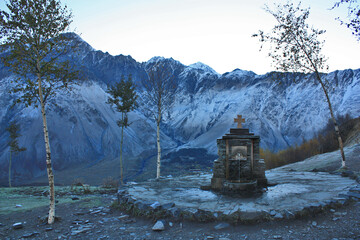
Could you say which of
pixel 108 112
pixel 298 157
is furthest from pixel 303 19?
pixel 108 112

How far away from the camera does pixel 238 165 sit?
420 inches

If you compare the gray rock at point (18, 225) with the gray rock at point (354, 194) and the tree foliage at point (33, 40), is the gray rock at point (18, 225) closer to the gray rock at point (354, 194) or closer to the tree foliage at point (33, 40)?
the tree foliage at point (33, 40)

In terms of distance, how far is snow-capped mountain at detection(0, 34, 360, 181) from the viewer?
68.5 metres

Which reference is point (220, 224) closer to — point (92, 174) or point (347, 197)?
point (347, 197)

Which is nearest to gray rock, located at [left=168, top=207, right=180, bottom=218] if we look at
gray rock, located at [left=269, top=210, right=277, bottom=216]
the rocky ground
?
the rocky ground

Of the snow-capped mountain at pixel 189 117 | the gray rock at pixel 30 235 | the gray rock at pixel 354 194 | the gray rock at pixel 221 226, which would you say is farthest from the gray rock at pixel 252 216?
the snow-capped mountain at pixel 189 117

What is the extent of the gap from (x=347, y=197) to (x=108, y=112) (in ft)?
304

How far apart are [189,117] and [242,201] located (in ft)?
313

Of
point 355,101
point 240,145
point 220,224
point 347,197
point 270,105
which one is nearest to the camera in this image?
point 220,224

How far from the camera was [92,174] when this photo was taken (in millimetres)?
51719

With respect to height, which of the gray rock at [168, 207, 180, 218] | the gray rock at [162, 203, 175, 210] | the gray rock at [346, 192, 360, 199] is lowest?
the gray rock at [168, 207, 180, 218]

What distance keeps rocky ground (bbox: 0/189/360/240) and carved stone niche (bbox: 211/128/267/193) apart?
344 cm

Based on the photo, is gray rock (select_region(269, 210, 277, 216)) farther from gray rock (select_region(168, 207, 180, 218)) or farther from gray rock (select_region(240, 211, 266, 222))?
gray rock (select_region(168, 207, 180, 218))

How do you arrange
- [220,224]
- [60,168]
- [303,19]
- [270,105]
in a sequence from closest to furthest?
[220,224] → [303,19] → [60,168] → [270,105]
